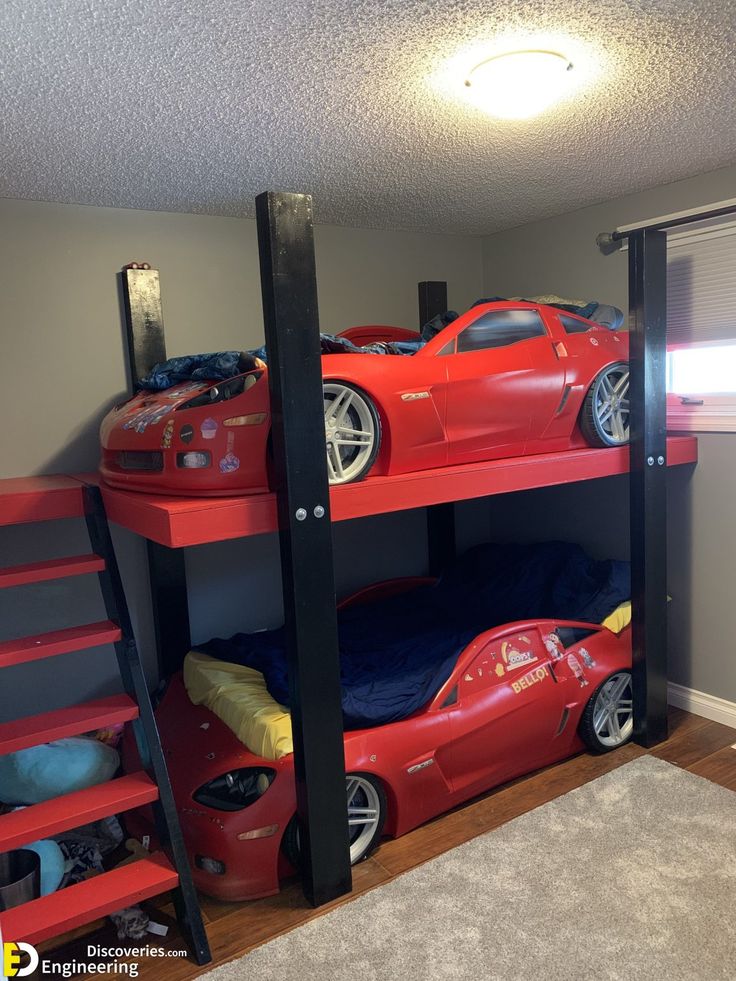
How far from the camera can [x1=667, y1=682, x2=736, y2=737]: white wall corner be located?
3461mm

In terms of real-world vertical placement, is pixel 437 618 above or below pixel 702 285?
below

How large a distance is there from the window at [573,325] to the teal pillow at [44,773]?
8.45 ft

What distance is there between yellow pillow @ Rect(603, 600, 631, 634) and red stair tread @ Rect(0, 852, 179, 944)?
208 centimetres

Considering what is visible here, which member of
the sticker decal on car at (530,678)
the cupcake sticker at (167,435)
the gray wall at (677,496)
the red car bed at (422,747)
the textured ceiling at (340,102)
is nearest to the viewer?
the textured ceiling at (340,102)

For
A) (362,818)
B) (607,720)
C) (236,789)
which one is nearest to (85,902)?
(236,789)

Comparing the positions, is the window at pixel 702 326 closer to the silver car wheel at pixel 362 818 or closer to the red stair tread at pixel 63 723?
the silver car wheel at pixel 362 818

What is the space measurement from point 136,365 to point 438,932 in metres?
2.56

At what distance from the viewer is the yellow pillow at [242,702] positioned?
2549mm

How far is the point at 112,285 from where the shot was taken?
11.0ft

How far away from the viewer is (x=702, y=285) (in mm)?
3408

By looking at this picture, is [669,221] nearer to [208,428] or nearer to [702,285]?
[702,285]

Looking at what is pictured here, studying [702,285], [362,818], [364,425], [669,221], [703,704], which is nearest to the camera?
[364,425]
